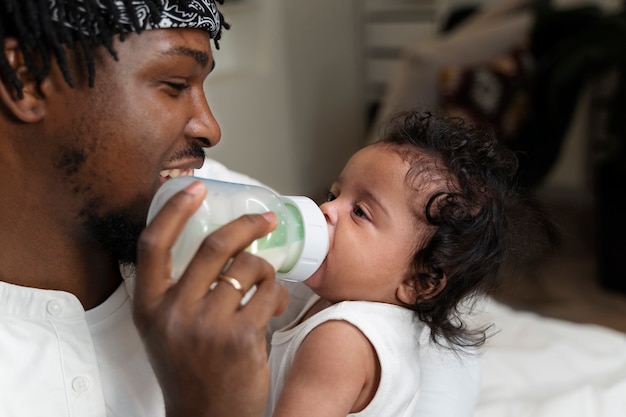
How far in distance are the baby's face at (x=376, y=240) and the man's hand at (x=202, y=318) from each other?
1.00 feet

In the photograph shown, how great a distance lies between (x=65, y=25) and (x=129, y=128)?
143 mm

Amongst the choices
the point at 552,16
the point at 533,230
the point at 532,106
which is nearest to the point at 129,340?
the point at 533,230

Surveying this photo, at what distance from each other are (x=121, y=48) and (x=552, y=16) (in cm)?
249

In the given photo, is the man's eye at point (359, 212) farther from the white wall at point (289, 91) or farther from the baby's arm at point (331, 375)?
the white wall at point (289, 91)

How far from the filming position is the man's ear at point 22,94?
0.87 metres

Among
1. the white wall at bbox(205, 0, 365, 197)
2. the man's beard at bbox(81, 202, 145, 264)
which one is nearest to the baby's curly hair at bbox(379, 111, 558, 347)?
the man's beard at bbox(81, 202, 145, 264)

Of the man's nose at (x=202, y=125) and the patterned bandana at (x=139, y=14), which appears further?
the man's nose at (x=202, y=125)

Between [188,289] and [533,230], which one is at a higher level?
[188,289]

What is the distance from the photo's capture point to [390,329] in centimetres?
102

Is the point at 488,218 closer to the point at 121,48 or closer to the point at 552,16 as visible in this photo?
the point at 121,48

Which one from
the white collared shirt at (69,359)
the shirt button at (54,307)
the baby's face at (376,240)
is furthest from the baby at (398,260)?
the shirt button at (54,307)

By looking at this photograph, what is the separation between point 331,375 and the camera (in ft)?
3.06

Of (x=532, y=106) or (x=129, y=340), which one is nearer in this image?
(x=129, y=340)

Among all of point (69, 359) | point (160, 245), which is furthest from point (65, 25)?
point (69, 359)
